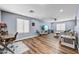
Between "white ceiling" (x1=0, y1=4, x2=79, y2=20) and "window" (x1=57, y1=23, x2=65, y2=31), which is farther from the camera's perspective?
"window" (x1=57, y1=23, x2=65, y2=31)

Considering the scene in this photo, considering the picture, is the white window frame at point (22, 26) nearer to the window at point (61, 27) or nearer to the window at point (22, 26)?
the window at point (22, 26)

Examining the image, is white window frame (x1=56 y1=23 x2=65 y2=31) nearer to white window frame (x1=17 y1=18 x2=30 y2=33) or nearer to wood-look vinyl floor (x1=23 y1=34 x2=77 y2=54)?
wood-look vinyl floor (x1=23 y1=34 x2=77 y2=54)

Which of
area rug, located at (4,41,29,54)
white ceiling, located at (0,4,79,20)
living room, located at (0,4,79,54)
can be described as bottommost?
area rug, located at (4,41,29,54)

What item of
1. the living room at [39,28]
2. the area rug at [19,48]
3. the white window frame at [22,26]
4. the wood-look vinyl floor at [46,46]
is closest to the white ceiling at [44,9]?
the living room at [39,28]

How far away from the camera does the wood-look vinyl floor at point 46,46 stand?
1.88 metres

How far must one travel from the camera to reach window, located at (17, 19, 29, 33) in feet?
6.30

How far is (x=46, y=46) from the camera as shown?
191 cm

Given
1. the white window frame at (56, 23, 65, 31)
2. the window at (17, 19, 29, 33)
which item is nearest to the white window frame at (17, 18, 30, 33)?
the window at (17, 19, 29, 33)

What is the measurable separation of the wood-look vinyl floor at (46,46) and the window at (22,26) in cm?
20

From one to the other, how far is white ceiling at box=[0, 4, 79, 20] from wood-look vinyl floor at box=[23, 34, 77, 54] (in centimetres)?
46

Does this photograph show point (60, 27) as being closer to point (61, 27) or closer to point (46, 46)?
point (61, 27)

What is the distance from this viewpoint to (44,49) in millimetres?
1902

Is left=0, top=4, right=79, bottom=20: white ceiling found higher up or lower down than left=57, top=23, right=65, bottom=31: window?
higher up
